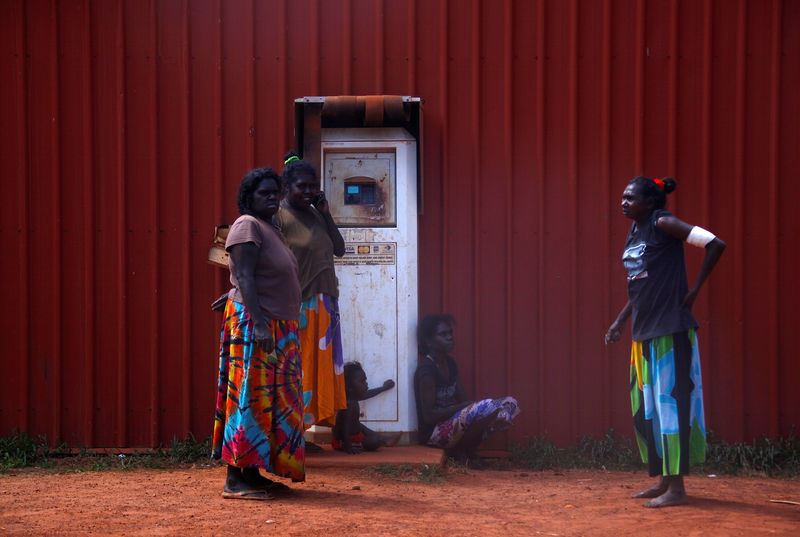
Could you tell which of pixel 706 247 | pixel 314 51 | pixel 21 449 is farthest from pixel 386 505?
pixel 314 51

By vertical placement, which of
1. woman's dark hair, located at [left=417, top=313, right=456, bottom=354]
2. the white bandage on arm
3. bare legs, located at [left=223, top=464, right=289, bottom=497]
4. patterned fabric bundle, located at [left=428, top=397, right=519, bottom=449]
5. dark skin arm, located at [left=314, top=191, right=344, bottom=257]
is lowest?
bare legs, located at [left=223, top=464, right=289, bottom=497]

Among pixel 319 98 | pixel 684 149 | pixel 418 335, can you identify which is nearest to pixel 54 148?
pixel 319 98

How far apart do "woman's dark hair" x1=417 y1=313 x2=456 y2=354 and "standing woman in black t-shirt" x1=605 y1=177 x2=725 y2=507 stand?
66.2 inches

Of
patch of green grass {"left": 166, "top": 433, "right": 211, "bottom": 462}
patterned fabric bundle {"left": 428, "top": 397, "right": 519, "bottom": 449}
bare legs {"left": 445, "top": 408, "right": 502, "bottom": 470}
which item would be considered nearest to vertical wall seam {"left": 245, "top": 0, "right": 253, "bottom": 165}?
patch of green grass {"left": 166, "top": 433, "right": 211, "bottom": 462}

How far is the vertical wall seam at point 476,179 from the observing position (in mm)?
6344

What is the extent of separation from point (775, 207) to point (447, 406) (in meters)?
2.97

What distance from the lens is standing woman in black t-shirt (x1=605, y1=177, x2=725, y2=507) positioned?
453 cm

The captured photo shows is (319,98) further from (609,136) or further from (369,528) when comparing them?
(369,528)

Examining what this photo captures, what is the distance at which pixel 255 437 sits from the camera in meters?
4.52

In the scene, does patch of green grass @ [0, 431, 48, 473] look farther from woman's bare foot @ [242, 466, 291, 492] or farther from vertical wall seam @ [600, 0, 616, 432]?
vertical wall seam @ [600, 0, 616, 432]

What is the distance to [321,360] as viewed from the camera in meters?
5.60

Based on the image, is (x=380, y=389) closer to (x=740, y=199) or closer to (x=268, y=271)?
(x=268, y=271)

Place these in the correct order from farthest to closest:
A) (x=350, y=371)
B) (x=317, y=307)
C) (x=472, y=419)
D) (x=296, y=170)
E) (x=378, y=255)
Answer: (x=378, y=255) < (x=350, y=371) < (x=472, y=419) < (x=317, y=307) < (x=296, y=170)

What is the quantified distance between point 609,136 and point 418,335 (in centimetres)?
216
